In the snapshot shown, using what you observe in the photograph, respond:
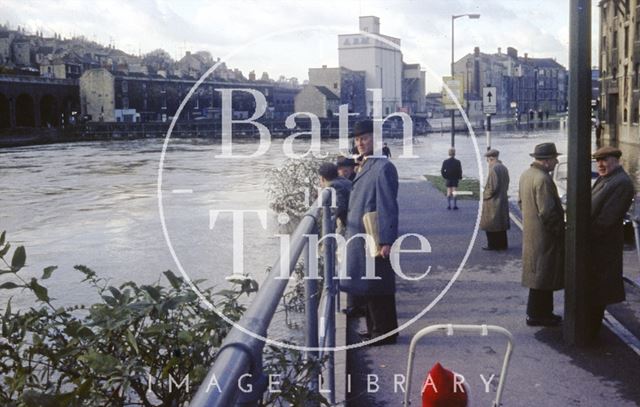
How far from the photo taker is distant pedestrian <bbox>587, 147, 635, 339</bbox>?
651 centimetres

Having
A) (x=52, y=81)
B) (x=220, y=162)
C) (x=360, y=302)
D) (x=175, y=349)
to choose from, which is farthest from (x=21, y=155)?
(x=175, y=349)

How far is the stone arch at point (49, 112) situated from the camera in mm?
98244

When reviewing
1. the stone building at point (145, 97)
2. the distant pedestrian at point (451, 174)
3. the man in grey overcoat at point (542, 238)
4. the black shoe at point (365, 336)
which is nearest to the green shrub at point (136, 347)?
the black shoe at point (365, 336)

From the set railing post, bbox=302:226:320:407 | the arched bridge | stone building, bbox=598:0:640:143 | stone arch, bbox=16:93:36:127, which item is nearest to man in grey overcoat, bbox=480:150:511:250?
railing post, bbox=302:226:320:407

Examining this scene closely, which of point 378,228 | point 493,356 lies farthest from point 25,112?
point 493,356

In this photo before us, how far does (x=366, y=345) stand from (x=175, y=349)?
13.3 feet

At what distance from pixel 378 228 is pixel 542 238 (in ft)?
6.00

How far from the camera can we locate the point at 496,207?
1191 cm

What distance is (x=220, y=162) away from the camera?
153 feet

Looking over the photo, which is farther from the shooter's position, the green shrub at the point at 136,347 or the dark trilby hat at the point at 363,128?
the dark trilby hat at the point at 363,128

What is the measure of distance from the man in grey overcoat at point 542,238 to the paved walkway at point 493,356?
0.24m

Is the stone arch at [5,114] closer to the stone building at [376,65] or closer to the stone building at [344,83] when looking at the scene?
the stone building at [344,83]

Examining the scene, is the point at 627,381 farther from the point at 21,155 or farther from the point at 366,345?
the point at 21,155

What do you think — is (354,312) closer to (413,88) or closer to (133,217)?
Result: (133,217)
